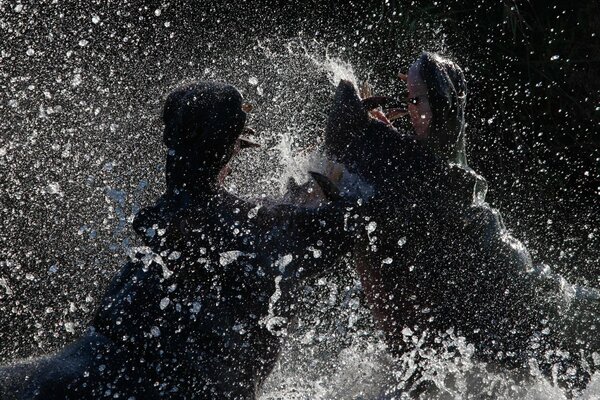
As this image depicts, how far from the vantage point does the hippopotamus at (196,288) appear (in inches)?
97.9

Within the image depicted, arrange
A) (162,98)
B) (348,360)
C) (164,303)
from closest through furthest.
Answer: (164,303) < (348,360) < (162,98)

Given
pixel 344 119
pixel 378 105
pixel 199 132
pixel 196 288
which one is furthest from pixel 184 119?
pixel 378 105

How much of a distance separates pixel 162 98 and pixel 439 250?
3372 mm

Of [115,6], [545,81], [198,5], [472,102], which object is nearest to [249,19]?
[198,5]

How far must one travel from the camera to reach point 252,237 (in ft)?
8.43

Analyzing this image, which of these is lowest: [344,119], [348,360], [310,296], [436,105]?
[348,360]

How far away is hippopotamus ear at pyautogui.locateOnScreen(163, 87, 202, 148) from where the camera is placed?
2.53 m

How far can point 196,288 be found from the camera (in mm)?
2549

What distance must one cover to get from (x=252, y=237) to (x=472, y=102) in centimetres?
449

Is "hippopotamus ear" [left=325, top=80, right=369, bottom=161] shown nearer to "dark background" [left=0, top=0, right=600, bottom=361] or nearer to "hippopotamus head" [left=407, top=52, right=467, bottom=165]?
"hippopotamus head" [left=407, top=52, right=467, bottom=165]

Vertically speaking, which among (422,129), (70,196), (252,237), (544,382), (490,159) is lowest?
(70,196)

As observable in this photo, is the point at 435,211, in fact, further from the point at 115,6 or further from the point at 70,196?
the point at 115,6

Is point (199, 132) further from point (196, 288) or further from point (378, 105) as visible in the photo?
point (378, 105)

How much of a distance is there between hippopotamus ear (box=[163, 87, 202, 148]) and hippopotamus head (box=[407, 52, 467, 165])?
0.97 m
